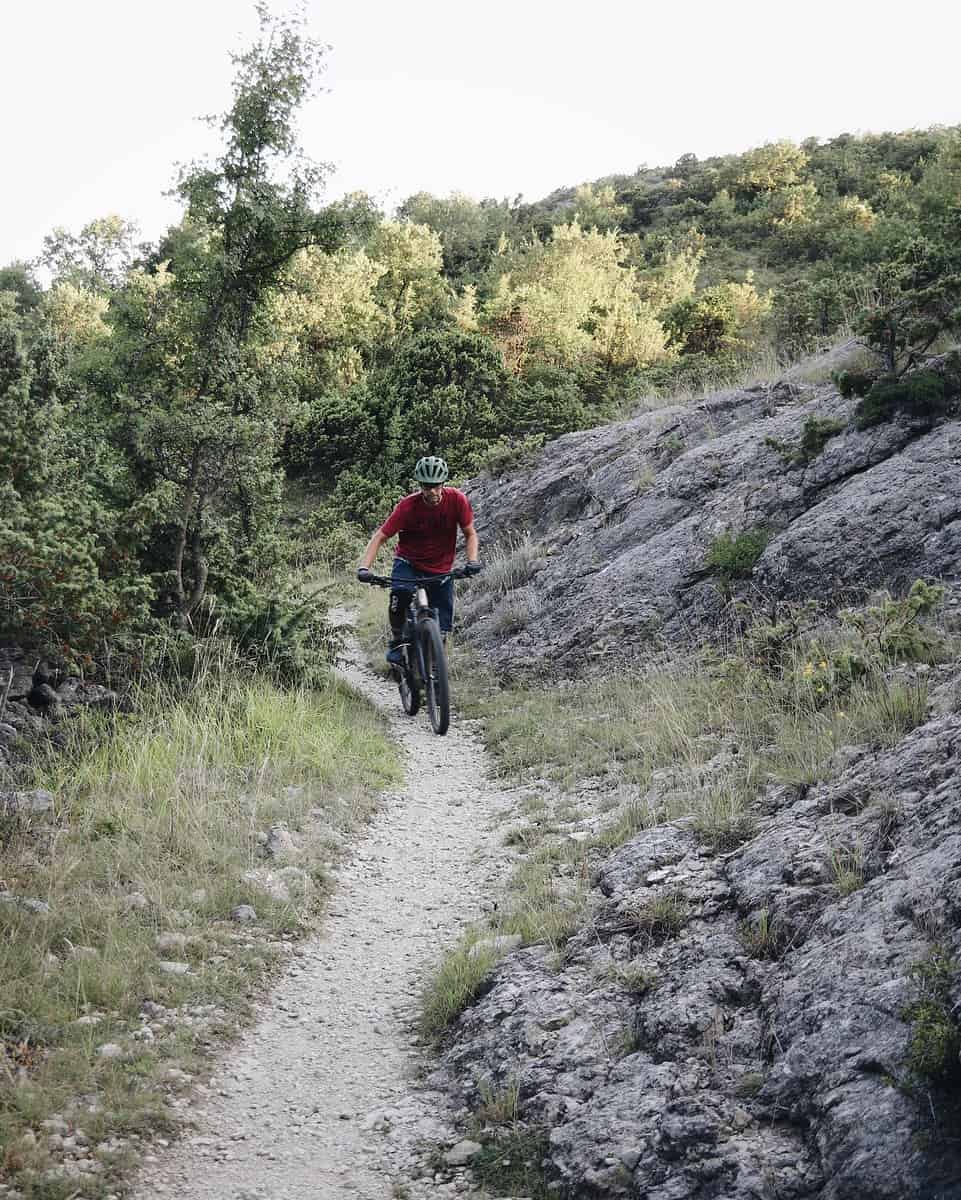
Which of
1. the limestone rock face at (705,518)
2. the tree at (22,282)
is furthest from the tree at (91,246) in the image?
the limestone rock face at (705,518)

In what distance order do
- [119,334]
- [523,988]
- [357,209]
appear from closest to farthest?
1. [523,988]
2. [119,334]
3. [357,209]

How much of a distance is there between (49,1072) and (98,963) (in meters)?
Result: 0.82

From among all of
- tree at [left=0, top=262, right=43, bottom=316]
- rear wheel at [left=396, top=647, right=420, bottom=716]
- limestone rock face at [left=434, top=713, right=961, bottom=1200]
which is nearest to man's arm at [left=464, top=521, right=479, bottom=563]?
rear wheel at [left=396, top=647, right=420, bottom=716]

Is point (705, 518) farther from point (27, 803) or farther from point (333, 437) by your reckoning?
point (333, 437)

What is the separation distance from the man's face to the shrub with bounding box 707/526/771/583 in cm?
313

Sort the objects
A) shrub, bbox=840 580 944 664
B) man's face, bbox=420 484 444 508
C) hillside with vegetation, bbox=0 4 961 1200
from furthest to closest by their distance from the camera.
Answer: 1. man's face, bbox=420 484 444 508
2. shrub, bbox=840 580 944 664
3. hillside with vegetation, bbox=0 4 961 1200

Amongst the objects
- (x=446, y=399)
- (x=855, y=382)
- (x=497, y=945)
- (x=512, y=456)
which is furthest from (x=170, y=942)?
(x=446, y=399)

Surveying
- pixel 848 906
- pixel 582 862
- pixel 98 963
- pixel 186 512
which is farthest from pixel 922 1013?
pixel 186 512

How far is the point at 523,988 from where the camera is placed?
4.46 m

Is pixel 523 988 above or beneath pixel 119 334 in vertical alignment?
beneath

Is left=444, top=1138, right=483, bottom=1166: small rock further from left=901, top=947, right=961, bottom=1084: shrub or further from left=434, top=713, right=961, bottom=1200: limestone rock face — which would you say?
left=901, top=947, right=961, bottom=1084: shrub

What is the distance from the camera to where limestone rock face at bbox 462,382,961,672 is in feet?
Answer: 27.9

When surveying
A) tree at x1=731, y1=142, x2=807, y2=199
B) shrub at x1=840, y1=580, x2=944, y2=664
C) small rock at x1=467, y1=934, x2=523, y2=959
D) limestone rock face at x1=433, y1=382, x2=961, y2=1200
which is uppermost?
tree at x1=731, y1=142, x2=807, y2=199

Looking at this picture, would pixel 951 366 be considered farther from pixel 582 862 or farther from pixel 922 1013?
pixel 922 1013
